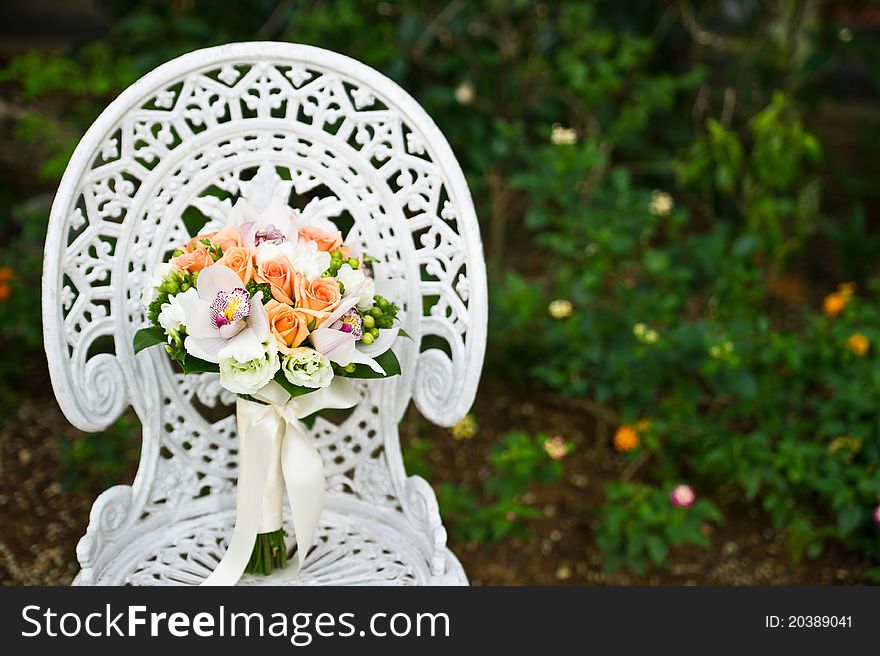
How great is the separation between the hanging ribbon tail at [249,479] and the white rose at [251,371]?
0.17 metres

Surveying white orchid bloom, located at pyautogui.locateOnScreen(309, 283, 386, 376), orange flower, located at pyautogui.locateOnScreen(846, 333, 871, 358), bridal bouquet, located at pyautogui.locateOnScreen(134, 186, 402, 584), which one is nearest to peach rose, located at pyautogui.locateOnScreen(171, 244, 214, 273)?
bridal bouquet, located at pyautogui.locateOnScreen(134, 186, 402, 584)

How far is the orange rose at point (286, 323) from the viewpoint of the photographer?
A: 1.42 m

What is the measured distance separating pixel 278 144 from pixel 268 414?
1.73 feet

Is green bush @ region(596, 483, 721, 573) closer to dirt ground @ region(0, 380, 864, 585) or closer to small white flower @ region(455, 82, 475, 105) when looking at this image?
dirt ground @ region(0, 380, 864, 585)

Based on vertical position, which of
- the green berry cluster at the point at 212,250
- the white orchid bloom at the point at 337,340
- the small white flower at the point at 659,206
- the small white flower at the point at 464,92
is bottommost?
the white orchid bloom at the point at 337,340

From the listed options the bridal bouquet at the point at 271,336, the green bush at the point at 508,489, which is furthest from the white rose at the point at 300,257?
the green bush at the point at 508,489

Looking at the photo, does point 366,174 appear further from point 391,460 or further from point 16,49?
point 16,49

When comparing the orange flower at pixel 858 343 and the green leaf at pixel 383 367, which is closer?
the green leaf at pixel 383 367

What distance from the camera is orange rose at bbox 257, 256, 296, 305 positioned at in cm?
144

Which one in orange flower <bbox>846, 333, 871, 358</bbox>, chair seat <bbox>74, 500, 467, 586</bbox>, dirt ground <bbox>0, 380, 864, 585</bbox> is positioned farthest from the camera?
orange flower <bbox>846, 333, 871, 358</bbox>

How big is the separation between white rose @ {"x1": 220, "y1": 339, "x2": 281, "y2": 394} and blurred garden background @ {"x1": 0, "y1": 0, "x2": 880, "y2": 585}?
0.96 metres

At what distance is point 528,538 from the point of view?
236 cm

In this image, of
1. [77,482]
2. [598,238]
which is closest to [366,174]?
[598,238]

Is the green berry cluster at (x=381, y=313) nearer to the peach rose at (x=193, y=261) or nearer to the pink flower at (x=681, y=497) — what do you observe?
the peach rose at (x=193, y=261)
